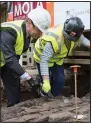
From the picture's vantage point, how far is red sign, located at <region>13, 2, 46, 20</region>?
551 centimetres

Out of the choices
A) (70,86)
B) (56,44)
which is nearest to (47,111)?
(56,44)

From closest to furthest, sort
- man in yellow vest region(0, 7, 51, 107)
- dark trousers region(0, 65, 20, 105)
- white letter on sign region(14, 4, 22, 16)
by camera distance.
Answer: man in yellow vest region(0, 7, 51, 107), dark trousers region(0, 65, 20, 105), white letter on sign region(14, 4, 22, 16)

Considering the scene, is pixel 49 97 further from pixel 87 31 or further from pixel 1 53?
pixel 87 31

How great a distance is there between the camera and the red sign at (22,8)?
217 inches

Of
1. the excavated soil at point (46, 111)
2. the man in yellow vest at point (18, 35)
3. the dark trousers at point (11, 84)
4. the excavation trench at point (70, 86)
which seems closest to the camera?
the excavated soil at point (46, 111)

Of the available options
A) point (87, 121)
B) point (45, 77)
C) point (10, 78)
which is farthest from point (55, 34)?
point (87, 121)

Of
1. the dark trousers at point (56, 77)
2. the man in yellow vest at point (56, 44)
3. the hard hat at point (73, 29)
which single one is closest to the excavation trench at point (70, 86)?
the dark trousers at point (56, 77)

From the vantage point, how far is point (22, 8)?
580 cm

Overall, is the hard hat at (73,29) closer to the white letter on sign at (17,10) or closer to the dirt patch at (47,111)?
the dirt patch at (47,111)

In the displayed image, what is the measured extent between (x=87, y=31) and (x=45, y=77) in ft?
4.31

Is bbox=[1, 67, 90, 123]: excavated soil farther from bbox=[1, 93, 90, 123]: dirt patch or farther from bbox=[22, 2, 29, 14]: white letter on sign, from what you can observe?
bbox=[22, 2, 29, 14]: white letter on sign

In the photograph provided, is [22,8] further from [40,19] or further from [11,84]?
[40,19]

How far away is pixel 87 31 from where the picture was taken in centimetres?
486

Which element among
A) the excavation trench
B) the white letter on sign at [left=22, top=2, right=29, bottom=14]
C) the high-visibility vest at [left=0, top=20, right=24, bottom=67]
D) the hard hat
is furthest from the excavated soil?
the white letter on sign at [left=22, top=2, right=29, bottom=14]
